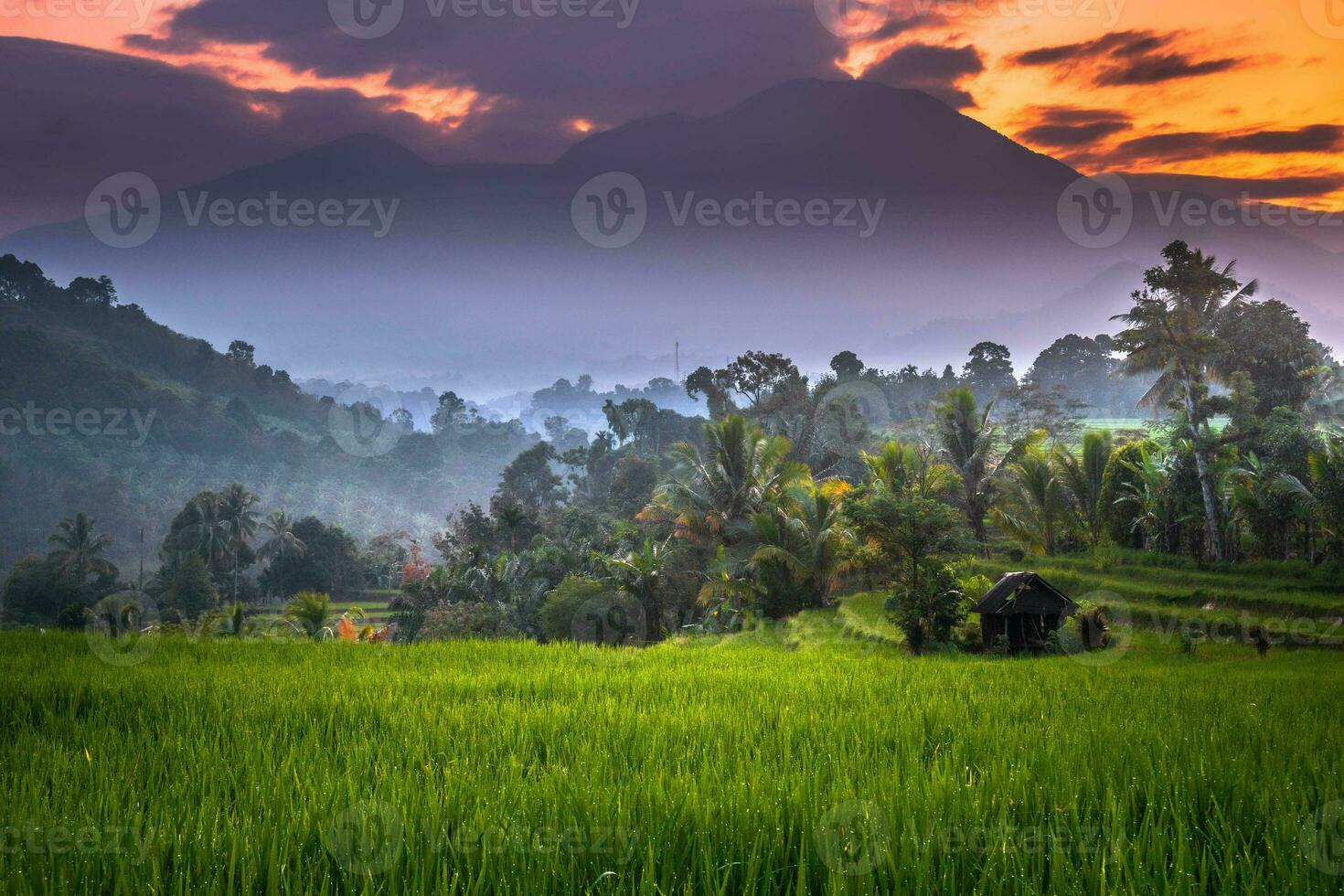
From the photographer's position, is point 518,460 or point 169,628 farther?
point 518,460

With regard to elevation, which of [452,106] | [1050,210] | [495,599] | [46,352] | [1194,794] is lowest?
[495,599]

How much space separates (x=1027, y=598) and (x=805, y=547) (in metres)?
8.37

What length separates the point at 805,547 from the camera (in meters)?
20.6

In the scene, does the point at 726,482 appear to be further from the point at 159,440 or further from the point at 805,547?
the point at 159,440

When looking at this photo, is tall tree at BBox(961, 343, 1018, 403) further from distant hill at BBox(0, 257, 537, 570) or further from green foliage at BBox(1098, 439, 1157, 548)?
distant hill at BBox(0, 257, 537, 570)

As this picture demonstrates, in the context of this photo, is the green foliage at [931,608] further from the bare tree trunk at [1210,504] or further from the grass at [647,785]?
the bare tree trunk at [1210,504]

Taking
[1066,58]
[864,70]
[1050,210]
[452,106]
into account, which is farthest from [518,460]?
[864,70]

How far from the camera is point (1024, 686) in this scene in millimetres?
7004

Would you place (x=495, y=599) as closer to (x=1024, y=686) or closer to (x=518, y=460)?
(x=518, y=460)

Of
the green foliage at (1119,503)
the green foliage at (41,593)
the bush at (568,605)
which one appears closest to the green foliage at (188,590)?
the green foliage at (41,593)

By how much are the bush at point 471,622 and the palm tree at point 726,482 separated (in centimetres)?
684

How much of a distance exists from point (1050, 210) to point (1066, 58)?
521 feet

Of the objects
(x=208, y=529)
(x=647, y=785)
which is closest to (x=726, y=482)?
(x=647, y=785)

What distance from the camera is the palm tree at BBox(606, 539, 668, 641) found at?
23203 mm
